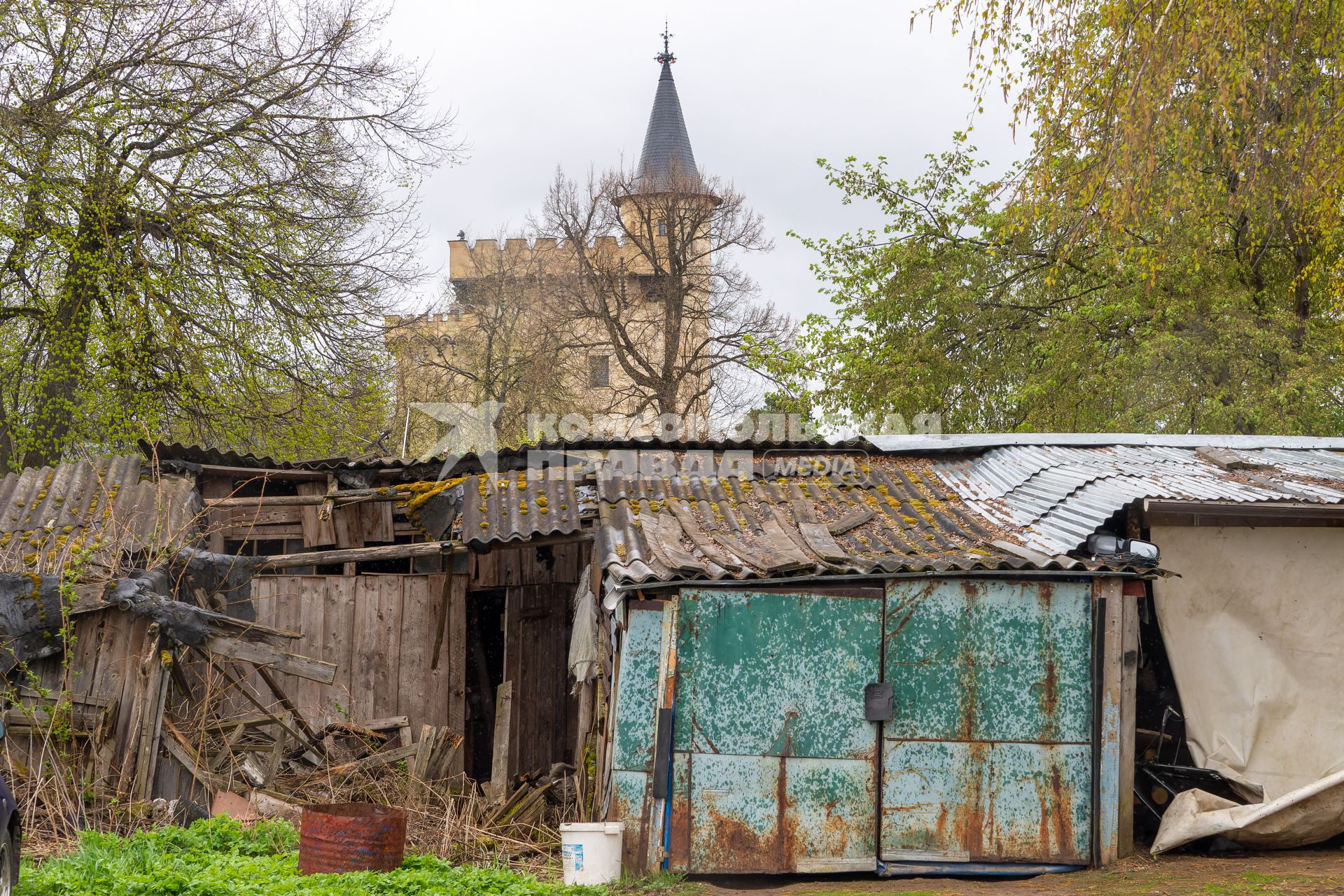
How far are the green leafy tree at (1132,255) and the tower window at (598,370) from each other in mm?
6805

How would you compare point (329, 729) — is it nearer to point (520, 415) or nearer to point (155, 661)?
point (155, 661)

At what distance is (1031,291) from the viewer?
2078 cm

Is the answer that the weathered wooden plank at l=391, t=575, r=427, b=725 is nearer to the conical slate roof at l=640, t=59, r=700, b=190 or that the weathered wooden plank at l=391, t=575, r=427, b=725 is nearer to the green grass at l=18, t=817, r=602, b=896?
the green grass at l=18, t=817, r=602, b=896

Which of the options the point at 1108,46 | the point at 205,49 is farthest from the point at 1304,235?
the point at 205,49

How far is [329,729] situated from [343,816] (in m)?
2.37

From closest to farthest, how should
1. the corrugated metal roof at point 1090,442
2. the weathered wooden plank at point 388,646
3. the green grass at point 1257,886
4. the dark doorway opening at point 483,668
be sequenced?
the green grass at point 1257,886, the weathered wooden plank at point 388,646, the dark doorway opening at point 483,668, the corrugated metal roof at point 1090,442

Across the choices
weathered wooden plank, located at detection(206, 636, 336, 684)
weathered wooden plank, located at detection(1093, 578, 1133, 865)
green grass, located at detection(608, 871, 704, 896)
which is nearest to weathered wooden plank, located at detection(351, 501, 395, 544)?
weathered wooden plank, located at detection(206, 636, 336, 684)

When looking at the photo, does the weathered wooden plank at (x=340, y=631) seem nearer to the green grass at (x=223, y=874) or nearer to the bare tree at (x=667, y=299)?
the green grass at (x=223, y=874)

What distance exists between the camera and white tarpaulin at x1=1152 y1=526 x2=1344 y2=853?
777 cm

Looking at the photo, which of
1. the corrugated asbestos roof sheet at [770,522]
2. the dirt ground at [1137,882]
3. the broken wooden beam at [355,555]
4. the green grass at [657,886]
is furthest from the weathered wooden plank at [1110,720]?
the broken wooden beam at [355,555]

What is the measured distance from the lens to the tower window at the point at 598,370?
26.6 metres

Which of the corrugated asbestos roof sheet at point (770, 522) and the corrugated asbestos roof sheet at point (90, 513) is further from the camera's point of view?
the corrugated asbestos roof sheet at point (90, 513)

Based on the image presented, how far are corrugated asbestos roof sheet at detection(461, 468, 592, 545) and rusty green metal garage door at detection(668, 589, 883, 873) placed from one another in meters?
1.86

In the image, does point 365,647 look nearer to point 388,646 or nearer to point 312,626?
point 388,646
